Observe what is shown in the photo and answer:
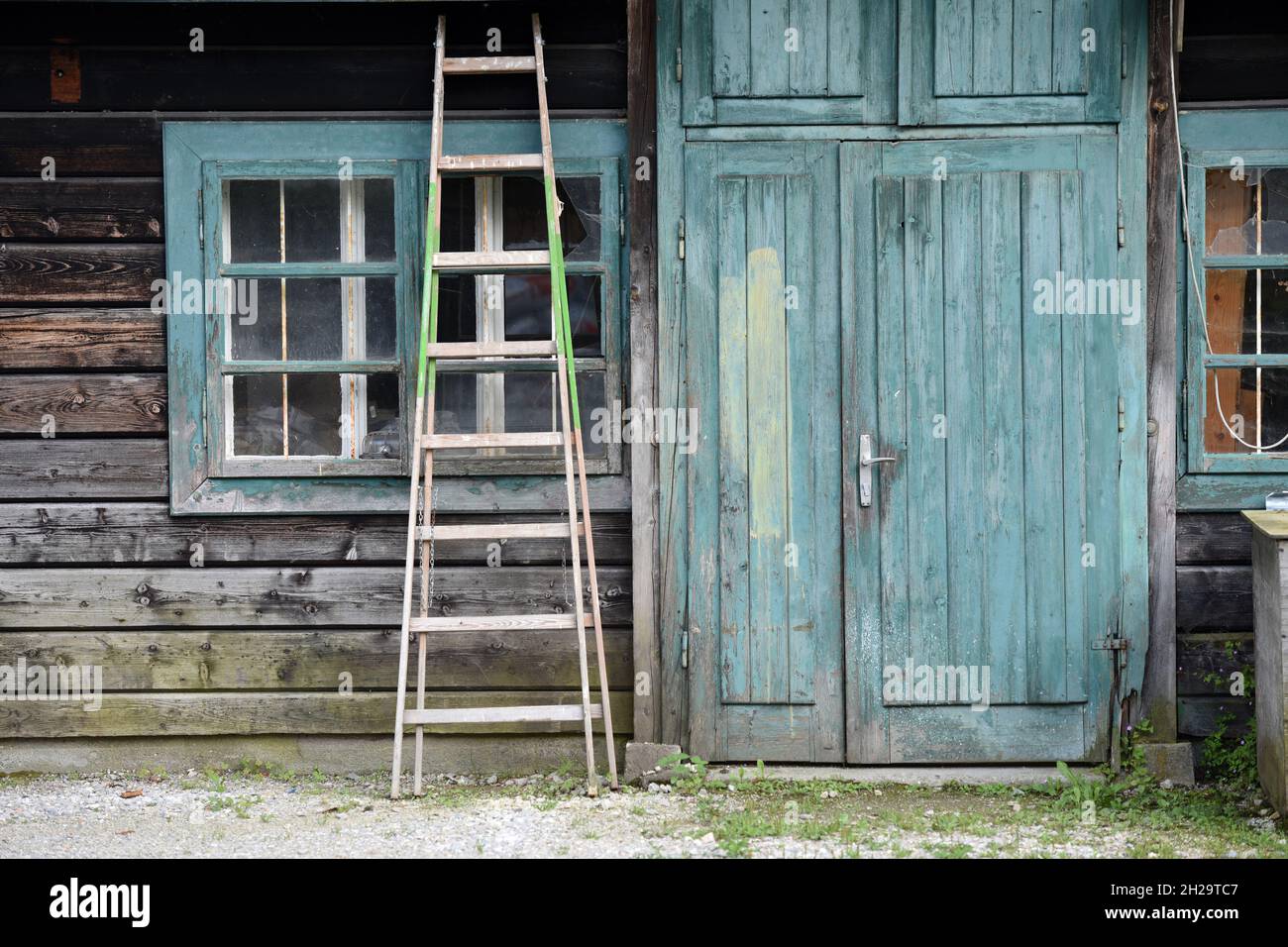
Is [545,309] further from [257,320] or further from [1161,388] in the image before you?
[1161,388]

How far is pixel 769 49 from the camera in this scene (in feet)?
15.0

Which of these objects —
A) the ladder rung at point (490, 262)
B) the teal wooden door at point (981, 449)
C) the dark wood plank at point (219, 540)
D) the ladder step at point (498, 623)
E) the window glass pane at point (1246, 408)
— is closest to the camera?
the ladder step at point (498, 623)

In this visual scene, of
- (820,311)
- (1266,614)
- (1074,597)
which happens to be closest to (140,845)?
(820,311)

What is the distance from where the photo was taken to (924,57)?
4.54m

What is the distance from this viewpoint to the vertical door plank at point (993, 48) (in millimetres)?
4531

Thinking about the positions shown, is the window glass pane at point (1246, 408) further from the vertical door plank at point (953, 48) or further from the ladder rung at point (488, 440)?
the ladder rung at point (488, 440)

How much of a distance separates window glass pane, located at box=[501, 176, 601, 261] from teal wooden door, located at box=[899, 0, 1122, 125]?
3.94ft

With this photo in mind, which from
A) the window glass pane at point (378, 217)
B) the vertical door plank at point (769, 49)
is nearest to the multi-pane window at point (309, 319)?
the window glass pane at point (378, 217)

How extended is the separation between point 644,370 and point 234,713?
205cm

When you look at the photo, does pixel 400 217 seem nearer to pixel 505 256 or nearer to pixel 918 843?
pixel 505 256

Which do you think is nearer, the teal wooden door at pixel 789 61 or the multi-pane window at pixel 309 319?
the teal wooden door at pixel 789 61

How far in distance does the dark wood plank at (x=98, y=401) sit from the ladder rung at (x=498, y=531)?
4.06 feet
